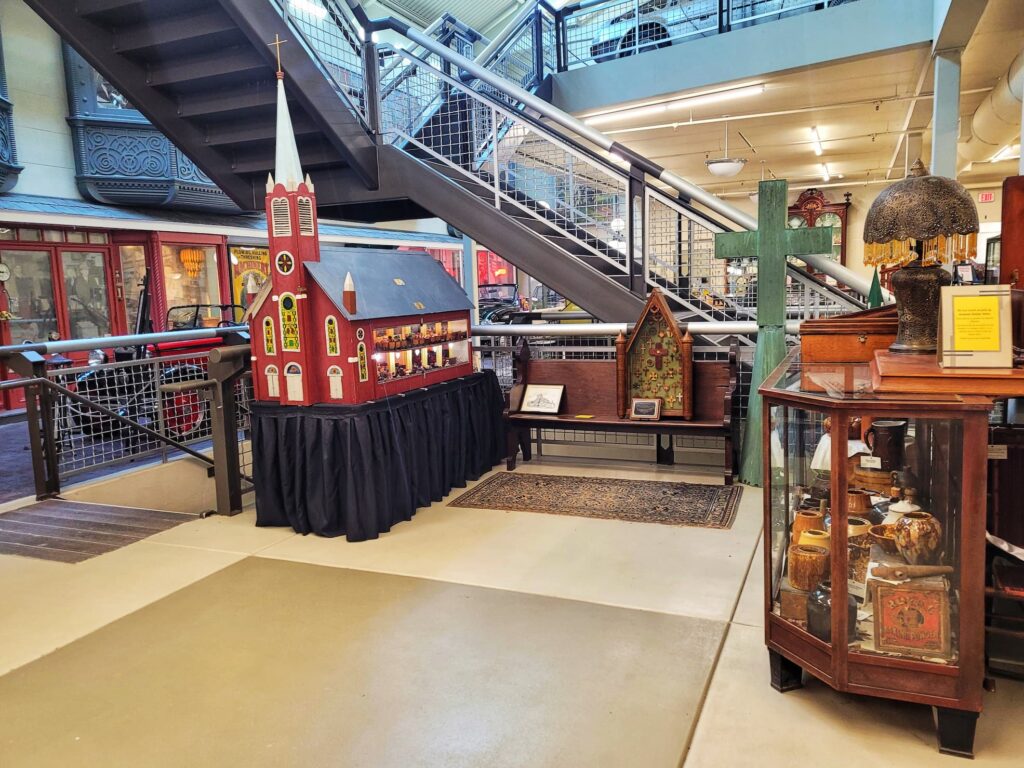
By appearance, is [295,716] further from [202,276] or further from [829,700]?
[202,276]

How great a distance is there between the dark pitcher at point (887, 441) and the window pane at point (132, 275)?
33.2 feet

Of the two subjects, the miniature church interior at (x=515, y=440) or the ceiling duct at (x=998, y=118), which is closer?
the miniature church interior at (x=515, y=440)

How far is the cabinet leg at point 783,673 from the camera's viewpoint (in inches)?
91.6

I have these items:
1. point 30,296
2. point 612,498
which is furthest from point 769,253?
point 30,296

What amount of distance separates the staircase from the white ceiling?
3.50m

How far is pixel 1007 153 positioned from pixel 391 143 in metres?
11.4

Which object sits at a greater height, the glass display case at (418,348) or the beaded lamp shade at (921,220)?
the beaded lamp shade at (921,220)

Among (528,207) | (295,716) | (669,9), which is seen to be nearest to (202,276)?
(528,207)

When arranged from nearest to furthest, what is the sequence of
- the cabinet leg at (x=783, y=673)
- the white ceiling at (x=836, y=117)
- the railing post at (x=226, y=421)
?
the cabinet leg at (x=783, y=673) < the railing post at (x=226, y=421) < the white ceiling at (x=836, y=117)

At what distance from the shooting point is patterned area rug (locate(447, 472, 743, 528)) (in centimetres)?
421

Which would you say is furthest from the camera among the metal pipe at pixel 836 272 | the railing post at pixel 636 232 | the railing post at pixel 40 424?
Answer: the railing post at pixel 636 232

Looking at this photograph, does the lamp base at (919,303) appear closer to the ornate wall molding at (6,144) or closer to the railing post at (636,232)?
the railing post at (636,232)

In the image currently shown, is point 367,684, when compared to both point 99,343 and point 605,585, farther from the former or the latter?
point 99,343

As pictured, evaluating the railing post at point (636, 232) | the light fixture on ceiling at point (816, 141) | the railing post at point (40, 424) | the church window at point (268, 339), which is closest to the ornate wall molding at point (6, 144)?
the railing post at point (40, 424)
